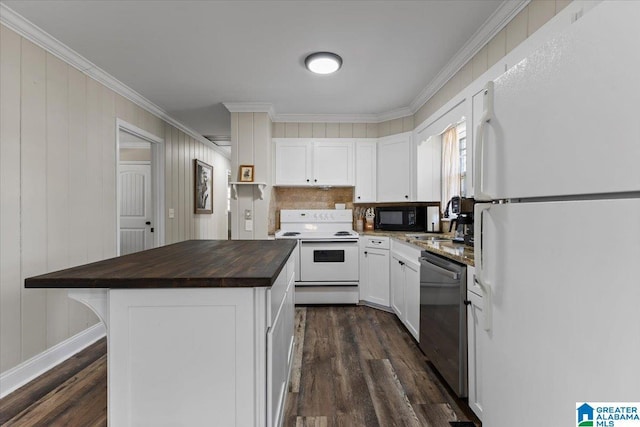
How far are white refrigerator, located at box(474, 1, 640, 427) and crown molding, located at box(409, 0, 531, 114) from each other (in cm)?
119

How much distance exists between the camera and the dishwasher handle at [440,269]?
180 cm

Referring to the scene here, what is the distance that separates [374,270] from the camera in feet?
11.9

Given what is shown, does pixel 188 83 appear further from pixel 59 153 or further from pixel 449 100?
pixel 449 100

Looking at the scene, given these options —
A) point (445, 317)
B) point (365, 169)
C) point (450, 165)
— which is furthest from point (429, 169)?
point (445, 317)

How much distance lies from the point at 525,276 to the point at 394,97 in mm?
3003

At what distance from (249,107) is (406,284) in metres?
2.74

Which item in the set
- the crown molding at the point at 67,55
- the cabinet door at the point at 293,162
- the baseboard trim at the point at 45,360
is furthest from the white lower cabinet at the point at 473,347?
the crown molding at the point at 67,55

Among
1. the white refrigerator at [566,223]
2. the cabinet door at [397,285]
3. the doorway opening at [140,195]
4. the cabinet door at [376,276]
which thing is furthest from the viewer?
the doorway opening at [140,195]

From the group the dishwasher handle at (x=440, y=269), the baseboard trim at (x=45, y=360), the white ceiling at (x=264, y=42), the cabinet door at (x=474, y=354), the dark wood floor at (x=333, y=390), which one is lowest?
the dark wood floor at (x=333, y=390)

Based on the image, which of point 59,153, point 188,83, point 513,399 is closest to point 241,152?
point 188,83

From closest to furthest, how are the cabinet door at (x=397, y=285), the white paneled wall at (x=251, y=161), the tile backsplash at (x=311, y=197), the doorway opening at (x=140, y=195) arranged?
the cabinet door at (x=397, y=285)
the white paneled wall at (x=251, y=161)
the doorway opening at (x=140, y=195)
the tile backsplash at (x=311, y=197)

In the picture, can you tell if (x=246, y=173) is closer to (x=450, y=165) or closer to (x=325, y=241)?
(x=325, y=241)

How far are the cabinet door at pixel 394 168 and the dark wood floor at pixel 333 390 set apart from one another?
1.76 m

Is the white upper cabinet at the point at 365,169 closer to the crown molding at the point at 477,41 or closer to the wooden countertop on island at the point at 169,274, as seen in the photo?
the crown molding at the point at 477,41
